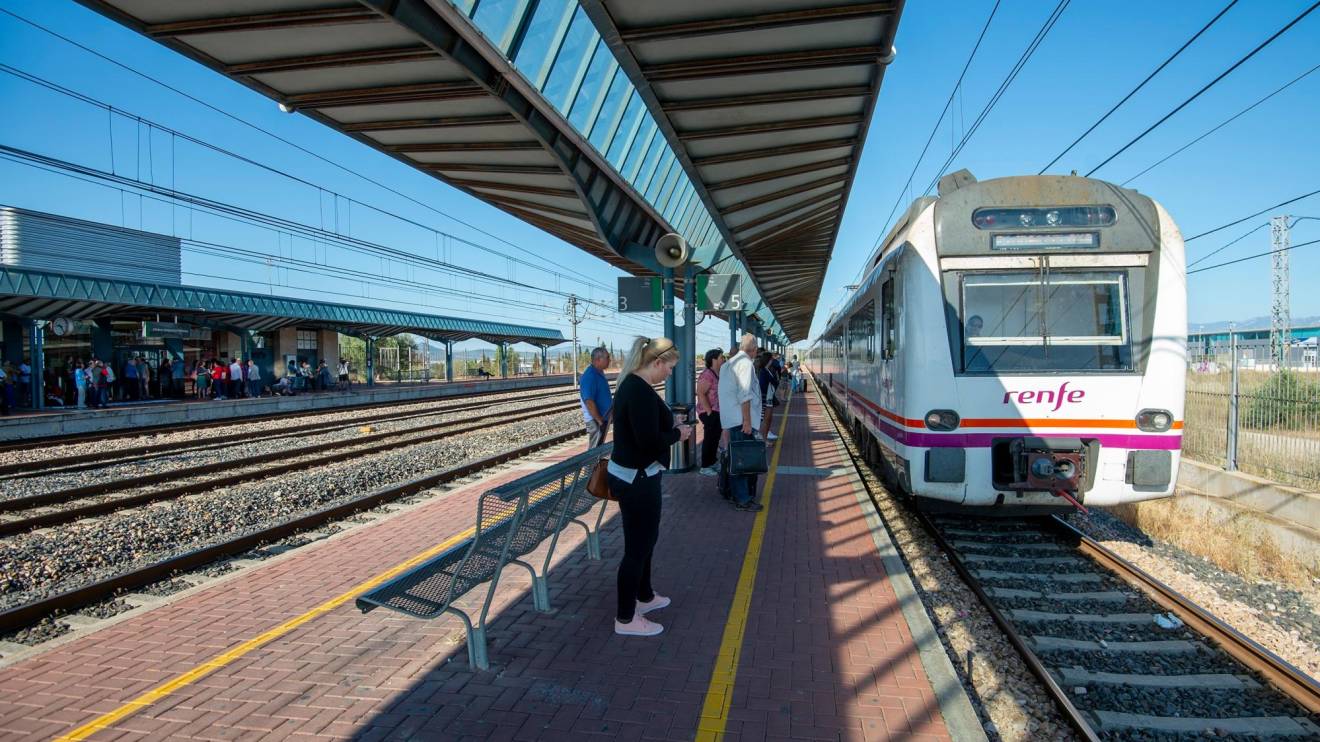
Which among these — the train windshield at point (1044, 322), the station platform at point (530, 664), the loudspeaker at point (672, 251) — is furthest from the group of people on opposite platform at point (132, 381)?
the train windshield at point (1044, 322)

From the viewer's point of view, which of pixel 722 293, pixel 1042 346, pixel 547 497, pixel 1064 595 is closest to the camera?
pixel 547 497

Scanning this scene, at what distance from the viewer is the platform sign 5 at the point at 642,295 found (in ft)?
36.7

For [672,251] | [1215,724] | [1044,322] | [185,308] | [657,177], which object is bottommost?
[1215,724]

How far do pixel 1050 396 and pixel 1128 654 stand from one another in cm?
228

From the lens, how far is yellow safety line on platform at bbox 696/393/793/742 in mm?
3348

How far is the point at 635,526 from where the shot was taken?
4.20 metres

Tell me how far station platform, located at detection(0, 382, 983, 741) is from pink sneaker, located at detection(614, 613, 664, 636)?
6 centimetres

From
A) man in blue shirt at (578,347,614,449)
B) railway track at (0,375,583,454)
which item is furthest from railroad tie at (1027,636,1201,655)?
railway track at (0,375,583,454)

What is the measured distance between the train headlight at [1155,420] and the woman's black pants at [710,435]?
477 centimetres

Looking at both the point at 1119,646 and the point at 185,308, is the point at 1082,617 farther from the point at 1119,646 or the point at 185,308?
the point at 185,308

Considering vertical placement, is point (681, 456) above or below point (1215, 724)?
above

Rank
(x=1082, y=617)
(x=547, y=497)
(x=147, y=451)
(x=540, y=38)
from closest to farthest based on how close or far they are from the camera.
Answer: (x=547, y=497)
(x=1082, y=617)
(x=540, y=38)
(x=147, y=451)

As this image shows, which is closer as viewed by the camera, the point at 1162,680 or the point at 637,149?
the point at 1162,680

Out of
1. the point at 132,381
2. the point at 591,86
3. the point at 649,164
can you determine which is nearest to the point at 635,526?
the point at 591,86
